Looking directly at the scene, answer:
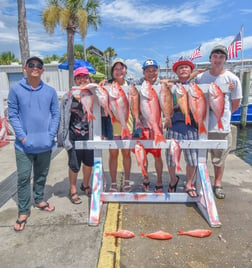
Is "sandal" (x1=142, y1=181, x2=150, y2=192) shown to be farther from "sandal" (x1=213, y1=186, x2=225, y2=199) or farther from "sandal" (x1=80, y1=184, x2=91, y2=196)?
"sandal" (x1=213, y1=186, x2=225, y2=199)

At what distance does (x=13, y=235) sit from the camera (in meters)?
2.72

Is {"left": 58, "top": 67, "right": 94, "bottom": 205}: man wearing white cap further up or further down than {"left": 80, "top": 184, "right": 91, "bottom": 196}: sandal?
further up

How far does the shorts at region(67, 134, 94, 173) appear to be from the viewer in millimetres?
3332

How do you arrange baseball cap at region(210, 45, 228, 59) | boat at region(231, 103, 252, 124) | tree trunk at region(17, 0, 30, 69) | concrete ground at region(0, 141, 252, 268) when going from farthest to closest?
boat at region(231, 103, 252, 124) → tree trunk at region(17, 0, 30, 69) → baseball cap at region(210, 45, 228, 59) → concrete ground at region(0, 141, 252, 268)

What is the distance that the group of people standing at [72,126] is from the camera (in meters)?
2.82

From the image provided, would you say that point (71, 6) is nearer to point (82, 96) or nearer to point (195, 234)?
point (82, 96)

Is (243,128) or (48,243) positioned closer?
(48,243)

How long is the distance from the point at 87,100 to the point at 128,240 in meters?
1.67

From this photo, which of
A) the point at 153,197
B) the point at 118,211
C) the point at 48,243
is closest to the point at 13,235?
the point at 48,243

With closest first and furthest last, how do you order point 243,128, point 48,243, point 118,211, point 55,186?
point 48,243, point 118,211, point 55,186, point 243,128

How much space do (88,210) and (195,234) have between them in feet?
4.63

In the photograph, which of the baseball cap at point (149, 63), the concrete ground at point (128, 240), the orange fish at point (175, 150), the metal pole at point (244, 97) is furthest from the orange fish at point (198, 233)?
the metal pole at point (244, 97)

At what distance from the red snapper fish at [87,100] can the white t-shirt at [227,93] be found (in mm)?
1550

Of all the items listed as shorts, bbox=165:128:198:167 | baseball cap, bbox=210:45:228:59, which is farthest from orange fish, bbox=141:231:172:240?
baseball cap, bbox=210:45:228:59
